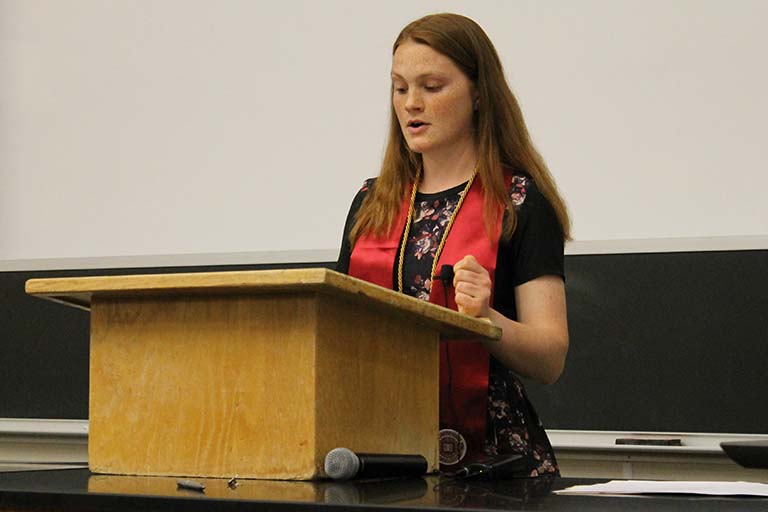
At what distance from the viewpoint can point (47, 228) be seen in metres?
4.00

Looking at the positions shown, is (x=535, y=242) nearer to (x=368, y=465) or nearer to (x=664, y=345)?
(x=368, y=465)

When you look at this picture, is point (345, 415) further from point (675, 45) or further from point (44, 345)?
point (44, 345)

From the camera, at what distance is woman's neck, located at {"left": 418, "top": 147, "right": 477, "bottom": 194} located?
1971 millimetres

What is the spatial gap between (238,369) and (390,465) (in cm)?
21

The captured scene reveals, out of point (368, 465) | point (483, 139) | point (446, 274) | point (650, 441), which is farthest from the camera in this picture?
point (650, 441)

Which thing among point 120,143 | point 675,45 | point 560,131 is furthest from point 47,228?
point 675,45

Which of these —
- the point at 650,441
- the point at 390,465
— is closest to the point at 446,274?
the point at 390,465

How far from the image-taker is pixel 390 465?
138 centimetres

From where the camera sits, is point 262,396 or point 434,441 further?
point 434,441

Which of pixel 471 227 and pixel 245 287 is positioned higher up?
pixel 471 227

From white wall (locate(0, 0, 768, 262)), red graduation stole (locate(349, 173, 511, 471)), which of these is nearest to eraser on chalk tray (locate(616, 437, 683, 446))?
white wall (locate(0, 0, 768, 262))

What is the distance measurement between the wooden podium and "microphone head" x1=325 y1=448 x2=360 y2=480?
13 millimetres

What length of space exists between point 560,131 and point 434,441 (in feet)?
6.67

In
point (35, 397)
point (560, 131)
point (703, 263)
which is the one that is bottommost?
point (35, 397)
